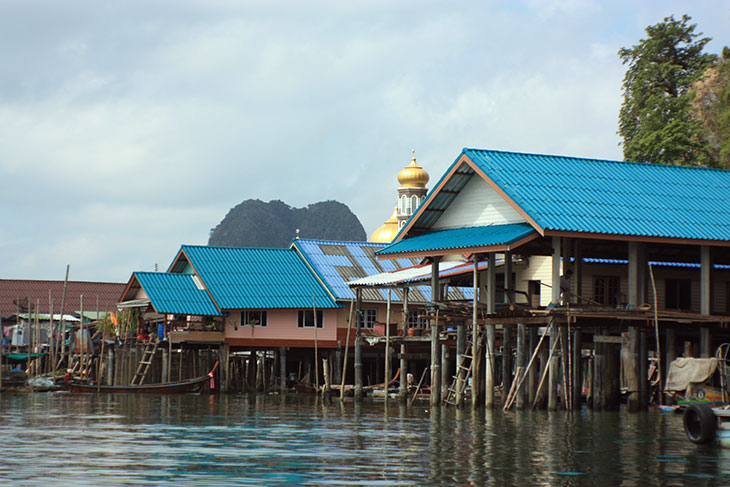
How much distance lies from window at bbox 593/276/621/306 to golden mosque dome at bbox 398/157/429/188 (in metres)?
56.9

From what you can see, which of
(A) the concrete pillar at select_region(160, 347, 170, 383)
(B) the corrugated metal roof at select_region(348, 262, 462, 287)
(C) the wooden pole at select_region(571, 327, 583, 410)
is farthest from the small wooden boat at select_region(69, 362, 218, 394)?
(C) the wooden pole at select_region(571, 327, 583, 410)

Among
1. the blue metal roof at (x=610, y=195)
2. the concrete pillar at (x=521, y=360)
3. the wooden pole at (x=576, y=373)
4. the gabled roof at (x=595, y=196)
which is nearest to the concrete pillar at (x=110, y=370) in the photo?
the gabled roof at (x=595, y=196)

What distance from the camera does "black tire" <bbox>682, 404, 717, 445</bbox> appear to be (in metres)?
22.4

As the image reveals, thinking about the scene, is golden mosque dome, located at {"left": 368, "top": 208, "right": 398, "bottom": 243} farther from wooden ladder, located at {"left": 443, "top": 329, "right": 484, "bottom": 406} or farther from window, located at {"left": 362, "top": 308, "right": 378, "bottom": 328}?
wooden ladder, located at {"left": 443, "top": 329, "right": 484, "bottom": 406}

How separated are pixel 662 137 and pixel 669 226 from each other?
90.9 feet

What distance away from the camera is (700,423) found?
74.0 ft

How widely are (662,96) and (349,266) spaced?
69.7ft

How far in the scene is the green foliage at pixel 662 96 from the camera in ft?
202

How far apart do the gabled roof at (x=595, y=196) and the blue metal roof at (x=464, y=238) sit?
549 millimetres

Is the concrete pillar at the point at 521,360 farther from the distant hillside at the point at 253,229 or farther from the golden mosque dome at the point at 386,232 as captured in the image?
the distant hillside at the point at 253,229

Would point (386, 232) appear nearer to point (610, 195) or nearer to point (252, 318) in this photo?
point (252, 318)

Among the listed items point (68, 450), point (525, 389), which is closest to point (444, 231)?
point (525, 389)

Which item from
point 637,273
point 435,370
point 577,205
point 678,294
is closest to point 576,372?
point 637,273

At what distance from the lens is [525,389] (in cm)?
3472
